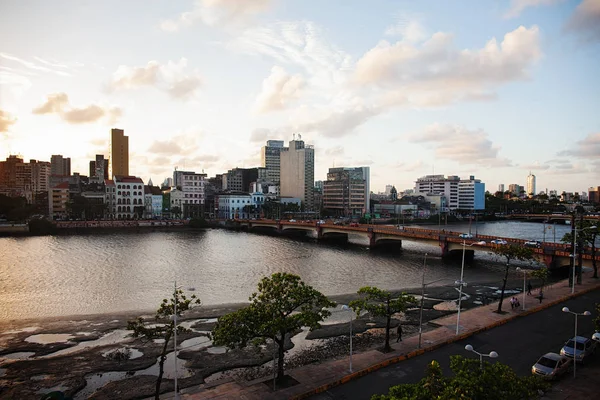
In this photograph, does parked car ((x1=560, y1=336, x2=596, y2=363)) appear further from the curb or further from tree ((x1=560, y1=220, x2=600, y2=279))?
tree ((x1=560, y1=220, x2=600, y2=279))

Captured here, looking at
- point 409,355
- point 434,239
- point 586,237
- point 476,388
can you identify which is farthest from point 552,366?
point 434,239

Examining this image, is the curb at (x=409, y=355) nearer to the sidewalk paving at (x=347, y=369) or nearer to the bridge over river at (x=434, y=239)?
the sidewalk paving at (x=347, y=369)

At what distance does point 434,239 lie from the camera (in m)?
92.2

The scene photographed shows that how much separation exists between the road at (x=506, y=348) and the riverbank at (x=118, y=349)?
584 cm

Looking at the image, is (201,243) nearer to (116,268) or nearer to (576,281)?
(116,268)

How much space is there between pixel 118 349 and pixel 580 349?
1579 inches

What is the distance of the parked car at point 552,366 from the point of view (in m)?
26.8

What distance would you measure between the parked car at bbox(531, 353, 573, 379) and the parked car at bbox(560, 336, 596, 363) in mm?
1769

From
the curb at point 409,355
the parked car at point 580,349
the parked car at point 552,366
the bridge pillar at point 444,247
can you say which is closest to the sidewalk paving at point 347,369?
the curb at point 409,355

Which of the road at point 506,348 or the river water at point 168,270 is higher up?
the road at point 506,348

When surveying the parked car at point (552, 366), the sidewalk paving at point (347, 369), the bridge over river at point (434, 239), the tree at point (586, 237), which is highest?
the tree at point (586, 237)

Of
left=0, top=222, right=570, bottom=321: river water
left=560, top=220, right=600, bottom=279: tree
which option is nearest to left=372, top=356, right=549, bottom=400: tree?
left=0, top=222, right=570, bottom=321: river water

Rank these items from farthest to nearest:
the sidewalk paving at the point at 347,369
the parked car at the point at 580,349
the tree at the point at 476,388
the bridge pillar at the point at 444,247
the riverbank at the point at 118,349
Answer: the bridge pillar at the point at 444,247 < the riverbank at the point at 118,349 < the parked car at the point at 580,349 < the sidewalk paving at the point at 347,369 < the tree at the point at 476,388

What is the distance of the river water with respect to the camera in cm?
5733
